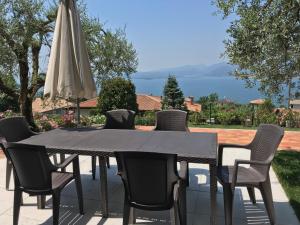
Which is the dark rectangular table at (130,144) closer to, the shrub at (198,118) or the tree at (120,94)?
the tree at (120,94)

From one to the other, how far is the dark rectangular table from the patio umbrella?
0.60m

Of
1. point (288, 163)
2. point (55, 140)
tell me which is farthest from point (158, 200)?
point (288, 163)

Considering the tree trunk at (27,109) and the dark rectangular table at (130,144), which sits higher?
the dark rectangular table at (130,144)

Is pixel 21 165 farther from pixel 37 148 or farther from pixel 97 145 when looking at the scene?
pixel 97 145

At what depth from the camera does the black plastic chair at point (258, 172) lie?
3.28 metres

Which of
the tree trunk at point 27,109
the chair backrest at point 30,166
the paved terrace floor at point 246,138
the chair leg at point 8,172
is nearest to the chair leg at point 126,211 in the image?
the chair backrest at point 30,166

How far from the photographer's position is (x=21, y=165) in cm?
320

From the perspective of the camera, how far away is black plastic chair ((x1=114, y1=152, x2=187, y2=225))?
2734 millimetres

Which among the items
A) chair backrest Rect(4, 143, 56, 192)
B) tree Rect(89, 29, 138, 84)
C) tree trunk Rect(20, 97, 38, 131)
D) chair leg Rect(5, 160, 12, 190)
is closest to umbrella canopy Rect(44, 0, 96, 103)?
chair leg Rect(5, 160, 12, 190)

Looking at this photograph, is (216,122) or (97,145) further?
(216,122)

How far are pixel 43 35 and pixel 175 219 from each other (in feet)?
24.7

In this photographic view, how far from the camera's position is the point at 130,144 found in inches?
146

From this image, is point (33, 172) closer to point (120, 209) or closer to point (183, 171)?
point (120, 209)

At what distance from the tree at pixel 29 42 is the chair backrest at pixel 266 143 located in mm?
6343
